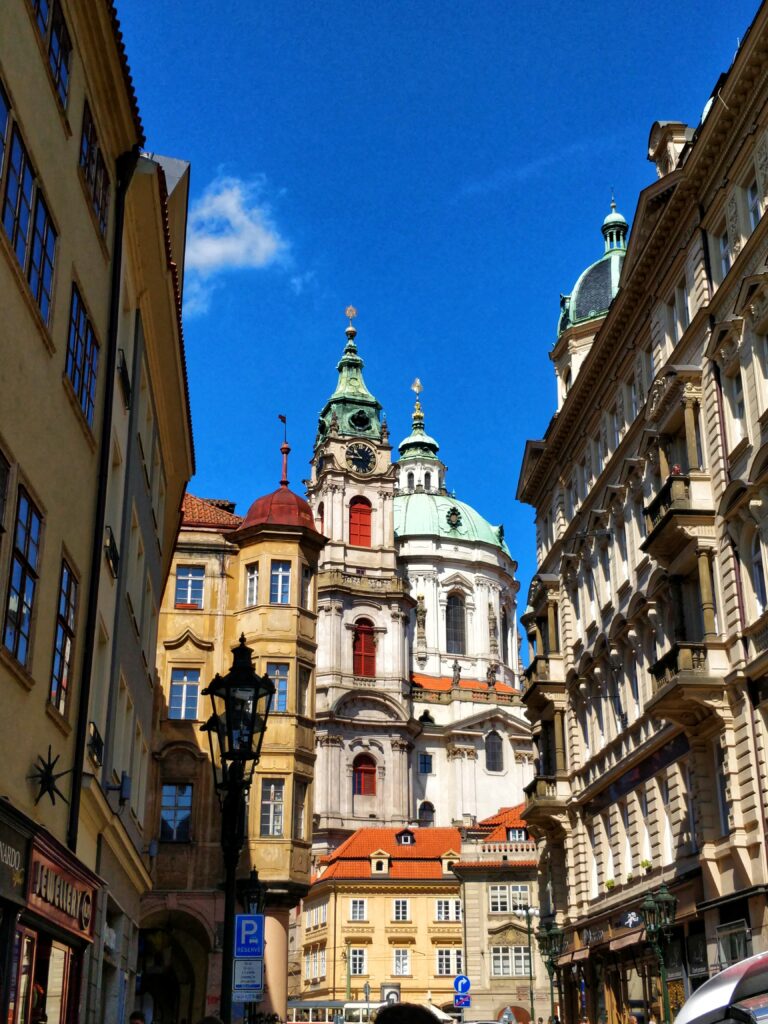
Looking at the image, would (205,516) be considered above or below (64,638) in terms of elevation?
above

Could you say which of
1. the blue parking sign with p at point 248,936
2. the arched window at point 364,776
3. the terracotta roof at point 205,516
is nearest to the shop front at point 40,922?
the blue parking sign with p at point 248,936

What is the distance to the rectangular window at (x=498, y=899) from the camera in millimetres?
68375

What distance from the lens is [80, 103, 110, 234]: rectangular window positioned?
53.5 feet

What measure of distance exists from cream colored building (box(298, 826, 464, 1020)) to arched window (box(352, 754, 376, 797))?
16900 millimetres

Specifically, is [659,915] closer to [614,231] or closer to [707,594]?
[707,594]

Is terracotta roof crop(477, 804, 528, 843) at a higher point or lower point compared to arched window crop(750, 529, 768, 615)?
higher

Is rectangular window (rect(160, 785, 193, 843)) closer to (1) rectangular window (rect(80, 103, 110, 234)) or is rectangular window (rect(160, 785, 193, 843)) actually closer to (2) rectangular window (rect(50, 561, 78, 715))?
(2) rectangular window (rect(50, 561, 78, 715))

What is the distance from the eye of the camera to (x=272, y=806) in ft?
133

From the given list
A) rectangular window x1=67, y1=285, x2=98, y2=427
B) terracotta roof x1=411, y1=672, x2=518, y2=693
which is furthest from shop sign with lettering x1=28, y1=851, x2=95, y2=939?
terracotta roof x1=411, y1=672, x2=518, y2=693

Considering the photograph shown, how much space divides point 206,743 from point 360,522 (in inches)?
2570

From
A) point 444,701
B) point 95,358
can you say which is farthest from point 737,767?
point 444,701

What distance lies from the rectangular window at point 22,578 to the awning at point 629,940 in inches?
865

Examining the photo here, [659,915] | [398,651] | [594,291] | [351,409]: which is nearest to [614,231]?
[594,291]

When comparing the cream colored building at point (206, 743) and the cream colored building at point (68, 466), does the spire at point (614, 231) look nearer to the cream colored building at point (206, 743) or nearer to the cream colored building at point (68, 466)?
the cream colored building at point (206, 743)
